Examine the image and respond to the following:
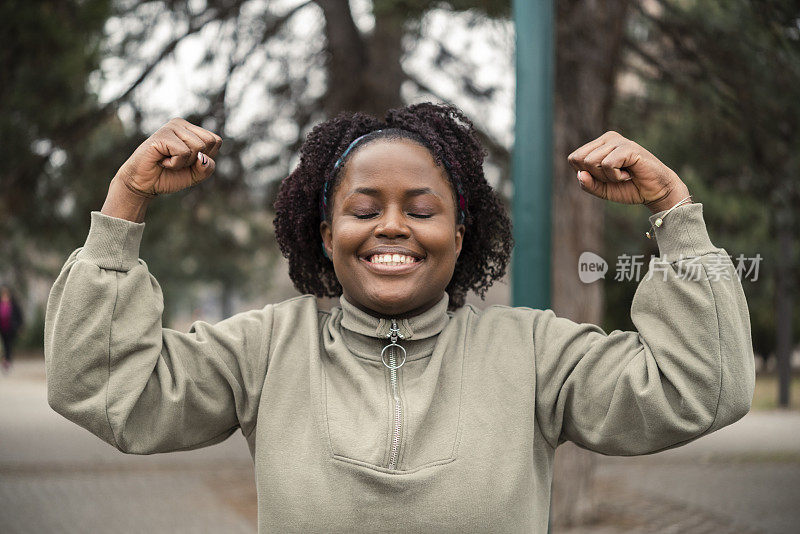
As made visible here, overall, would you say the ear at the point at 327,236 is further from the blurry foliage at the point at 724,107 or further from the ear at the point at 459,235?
the blurry foliage at the point at 724,107

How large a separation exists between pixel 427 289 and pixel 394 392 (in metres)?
0.24

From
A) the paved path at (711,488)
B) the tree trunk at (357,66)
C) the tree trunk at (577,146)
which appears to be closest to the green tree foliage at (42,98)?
the tree trunk at (357,66)

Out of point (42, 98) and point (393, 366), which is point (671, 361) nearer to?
point (393, 366)

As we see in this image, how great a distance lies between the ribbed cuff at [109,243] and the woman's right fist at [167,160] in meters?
0.09

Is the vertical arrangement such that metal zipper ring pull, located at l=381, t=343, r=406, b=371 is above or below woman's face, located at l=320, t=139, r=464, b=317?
below

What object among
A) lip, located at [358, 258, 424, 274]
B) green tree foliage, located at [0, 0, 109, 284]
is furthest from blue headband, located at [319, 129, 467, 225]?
green tree foliage, located at [0, 0, 109, 284]

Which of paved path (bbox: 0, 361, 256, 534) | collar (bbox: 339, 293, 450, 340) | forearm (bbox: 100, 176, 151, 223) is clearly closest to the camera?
forearm (bbox: 100, 176, 151, 223)

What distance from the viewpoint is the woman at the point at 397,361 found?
66.4 inches

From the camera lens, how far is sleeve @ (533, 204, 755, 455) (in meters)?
1.67

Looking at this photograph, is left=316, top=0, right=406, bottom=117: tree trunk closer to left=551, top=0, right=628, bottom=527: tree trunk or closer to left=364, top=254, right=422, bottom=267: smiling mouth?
left=551, top=0, right=628, bottom=527: tree trunk

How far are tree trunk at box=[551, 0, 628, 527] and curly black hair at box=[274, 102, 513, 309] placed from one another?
3482 mm

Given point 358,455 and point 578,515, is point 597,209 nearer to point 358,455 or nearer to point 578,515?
point 578,515

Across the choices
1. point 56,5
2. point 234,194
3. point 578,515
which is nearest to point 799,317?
point 578,515

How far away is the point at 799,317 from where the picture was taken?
14586 millimetres
